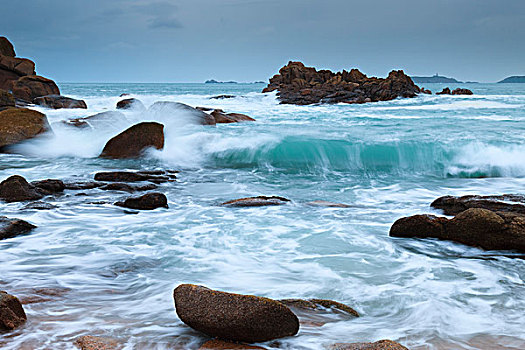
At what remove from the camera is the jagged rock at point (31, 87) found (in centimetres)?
2191

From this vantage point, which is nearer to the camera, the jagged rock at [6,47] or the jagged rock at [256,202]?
the jagged rock at [256,202]

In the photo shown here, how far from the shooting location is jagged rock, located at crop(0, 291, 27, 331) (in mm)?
2336

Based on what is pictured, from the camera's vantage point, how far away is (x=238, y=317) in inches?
88.9

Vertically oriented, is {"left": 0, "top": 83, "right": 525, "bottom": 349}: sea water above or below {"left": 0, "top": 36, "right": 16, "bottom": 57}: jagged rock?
below

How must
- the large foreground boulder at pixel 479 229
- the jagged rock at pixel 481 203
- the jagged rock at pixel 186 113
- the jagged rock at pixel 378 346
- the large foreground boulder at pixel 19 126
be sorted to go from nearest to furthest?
the jagged rock at pixel 378 346 < the large foreground boulder at pixel 479 229 < the jagged rock at pixel 481 203 < the large foreground boulder at pixel 19 126 < the jagged rock at pixel 186 113

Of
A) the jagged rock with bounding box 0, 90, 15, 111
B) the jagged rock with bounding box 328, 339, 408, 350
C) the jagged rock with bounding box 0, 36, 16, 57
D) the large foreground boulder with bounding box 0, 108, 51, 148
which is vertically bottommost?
the jagged rock with bounding box 328, 339, 408, 350

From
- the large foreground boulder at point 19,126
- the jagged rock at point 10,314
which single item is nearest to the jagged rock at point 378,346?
the jagged rock at point 10,314

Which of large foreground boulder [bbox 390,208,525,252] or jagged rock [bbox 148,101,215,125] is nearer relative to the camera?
large foreground boulder [bbox 390,208,525,252]

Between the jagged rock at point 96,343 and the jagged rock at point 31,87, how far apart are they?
22415 millimetres

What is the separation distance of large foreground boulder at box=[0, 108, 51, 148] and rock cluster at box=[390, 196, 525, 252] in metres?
8.82

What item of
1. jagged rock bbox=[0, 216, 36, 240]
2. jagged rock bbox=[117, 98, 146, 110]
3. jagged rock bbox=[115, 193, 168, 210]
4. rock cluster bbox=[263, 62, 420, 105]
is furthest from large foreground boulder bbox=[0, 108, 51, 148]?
rock cluster bbox=[263, 62, 420, 105]

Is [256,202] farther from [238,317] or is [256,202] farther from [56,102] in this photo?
[56,102]

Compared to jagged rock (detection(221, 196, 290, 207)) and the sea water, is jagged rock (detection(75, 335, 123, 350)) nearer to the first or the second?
the sea water

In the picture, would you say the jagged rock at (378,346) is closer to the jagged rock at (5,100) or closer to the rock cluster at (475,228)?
the rock cluster at (475,228)
